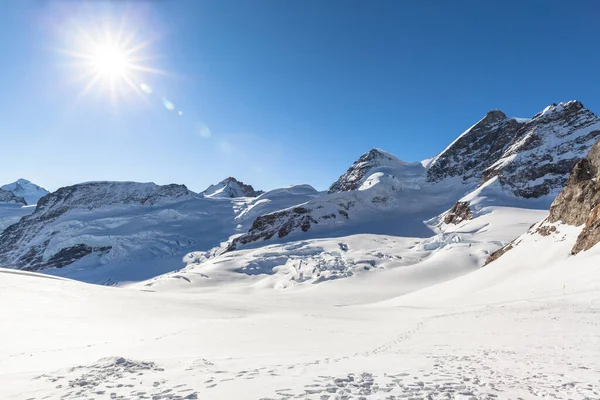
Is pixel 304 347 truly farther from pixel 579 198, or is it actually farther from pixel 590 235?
pixel 579 198

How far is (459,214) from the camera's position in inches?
3821

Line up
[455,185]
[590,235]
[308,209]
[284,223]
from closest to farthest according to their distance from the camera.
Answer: [590,235] < [284,223] < [308,209] < [455,185]

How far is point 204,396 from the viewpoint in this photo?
21.4 ft

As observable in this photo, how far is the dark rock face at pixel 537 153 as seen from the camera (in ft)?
358

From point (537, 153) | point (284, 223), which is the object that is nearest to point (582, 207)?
point (284, 223)

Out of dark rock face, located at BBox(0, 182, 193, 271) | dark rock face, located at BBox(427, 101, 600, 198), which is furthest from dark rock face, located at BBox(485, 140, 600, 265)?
dark rock face, located at BBox(0, 182, 193, 271)

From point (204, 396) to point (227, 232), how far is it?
13545 centimetres

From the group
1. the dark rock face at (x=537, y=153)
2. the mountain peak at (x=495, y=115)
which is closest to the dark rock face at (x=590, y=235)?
the dark rock face at (x=537, y=153)

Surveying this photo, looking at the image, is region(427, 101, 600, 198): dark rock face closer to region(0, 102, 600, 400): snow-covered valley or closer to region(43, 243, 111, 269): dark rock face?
region(0, 102, 600, 400): snow-covered valley

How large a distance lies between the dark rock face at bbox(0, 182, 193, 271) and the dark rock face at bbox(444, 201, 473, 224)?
11252 cm

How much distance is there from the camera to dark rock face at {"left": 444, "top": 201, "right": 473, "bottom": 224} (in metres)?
93.3

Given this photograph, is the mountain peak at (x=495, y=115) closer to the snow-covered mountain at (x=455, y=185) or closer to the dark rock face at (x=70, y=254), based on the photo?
the snow-covered mountain at (x=455, y=185)

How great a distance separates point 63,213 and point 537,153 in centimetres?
20673

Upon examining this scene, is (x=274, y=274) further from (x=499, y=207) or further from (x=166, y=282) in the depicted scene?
(x=499, y=207)
